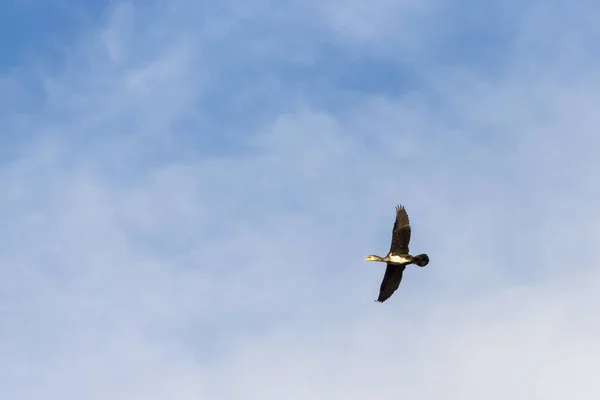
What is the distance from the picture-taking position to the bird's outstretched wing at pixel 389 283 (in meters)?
82.6

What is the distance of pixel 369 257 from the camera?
8188 centimetres


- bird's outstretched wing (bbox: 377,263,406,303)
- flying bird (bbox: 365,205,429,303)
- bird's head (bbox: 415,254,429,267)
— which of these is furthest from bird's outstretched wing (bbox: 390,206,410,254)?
bird's outstretched wing (bbox: 377,263,406,303)

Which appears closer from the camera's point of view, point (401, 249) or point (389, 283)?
point (401, 249)

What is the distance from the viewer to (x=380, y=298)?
3265 inches

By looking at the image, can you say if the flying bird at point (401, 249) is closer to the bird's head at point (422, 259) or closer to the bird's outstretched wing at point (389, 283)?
the bird's head at point (422, 259)

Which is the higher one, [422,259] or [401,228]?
[401,228]

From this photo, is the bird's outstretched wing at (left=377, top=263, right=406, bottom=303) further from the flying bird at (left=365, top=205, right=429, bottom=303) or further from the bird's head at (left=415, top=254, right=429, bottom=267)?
the bird's head at (left=415, top=254, right=429, bottom=267)

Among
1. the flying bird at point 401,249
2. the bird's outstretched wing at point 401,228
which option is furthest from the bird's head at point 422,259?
the bird's outstretched wing at point 401,228

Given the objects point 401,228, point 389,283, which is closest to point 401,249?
point 401,228

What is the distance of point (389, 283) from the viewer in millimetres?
83062

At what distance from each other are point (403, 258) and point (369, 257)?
3270 millimetres

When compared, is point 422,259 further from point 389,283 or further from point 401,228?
point 389,283

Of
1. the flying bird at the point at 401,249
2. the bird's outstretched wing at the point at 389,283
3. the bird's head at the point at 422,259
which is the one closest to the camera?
the bird's head at the point at 422,259

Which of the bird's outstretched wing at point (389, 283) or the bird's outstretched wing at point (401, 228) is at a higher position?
the bird's outstretched wing at point (401, 228)
